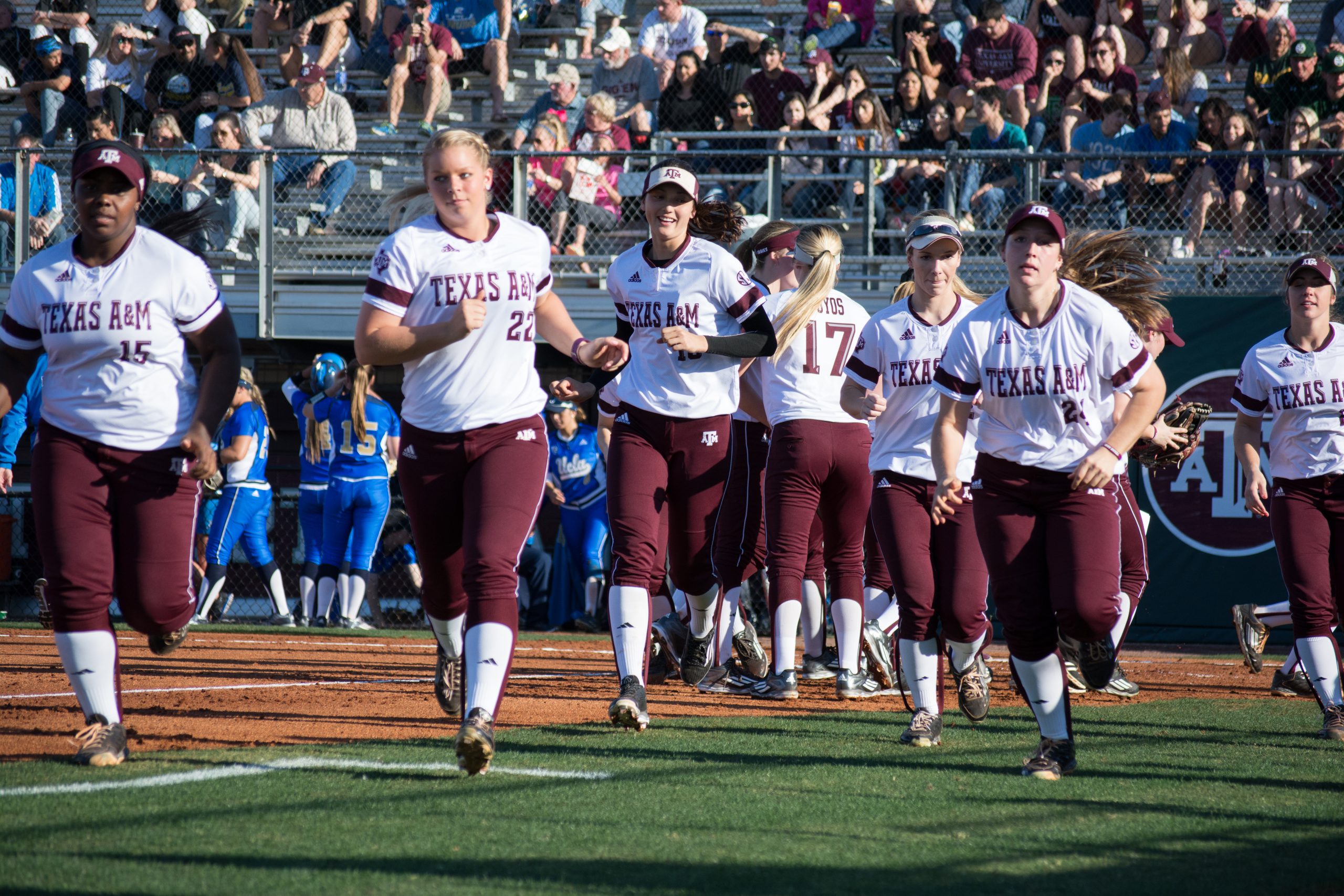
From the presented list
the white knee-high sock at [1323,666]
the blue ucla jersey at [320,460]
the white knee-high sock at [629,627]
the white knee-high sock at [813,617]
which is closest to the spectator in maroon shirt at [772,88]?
the blue ucla jersey at [320,460]

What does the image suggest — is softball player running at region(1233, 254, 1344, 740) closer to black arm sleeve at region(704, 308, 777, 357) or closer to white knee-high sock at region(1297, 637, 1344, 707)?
white knee-high sock at region(1297, 637, 1344, 707)

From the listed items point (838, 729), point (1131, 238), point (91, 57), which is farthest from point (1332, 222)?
point (91, 57)

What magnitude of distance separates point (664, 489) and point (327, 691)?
7.82 ft

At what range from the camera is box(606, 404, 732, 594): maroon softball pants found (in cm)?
630

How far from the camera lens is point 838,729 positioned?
251 inches

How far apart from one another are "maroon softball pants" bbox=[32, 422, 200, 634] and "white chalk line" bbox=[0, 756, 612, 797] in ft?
2.18

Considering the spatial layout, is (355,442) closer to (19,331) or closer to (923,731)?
(19,331)

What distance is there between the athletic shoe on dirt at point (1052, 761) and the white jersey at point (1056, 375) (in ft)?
3.33

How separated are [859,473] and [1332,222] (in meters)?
6.56

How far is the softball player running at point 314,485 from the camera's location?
43.5 ft

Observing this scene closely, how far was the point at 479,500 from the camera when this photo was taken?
5.07 meters

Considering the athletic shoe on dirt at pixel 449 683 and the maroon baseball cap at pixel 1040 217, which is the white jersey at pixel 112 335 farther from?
the maroon baseball cap at pixel 1040 217

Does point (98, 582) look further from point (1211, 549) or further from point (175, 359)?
point (1211, 549)

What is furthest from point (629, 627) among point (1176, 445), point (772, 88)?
point (772, 88)
